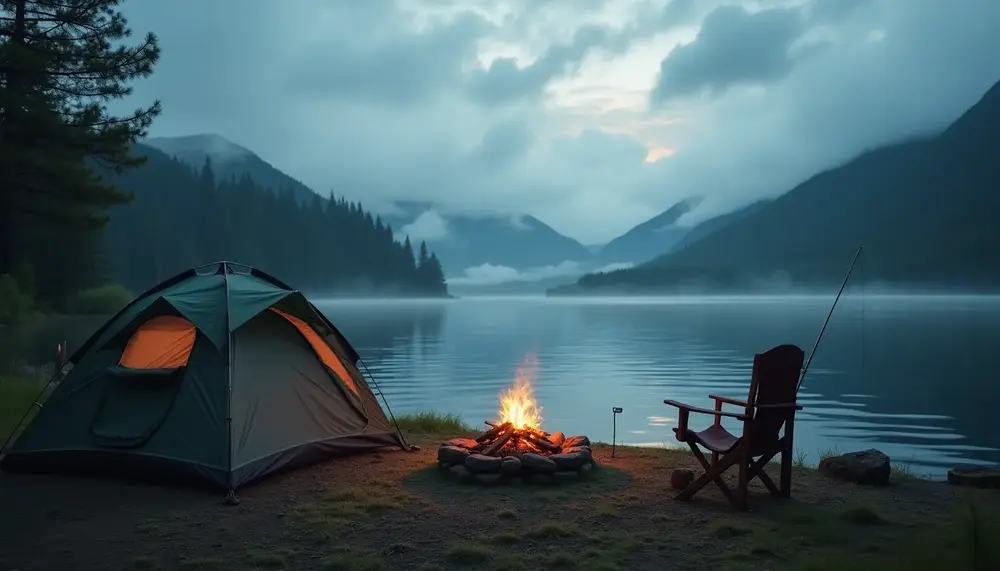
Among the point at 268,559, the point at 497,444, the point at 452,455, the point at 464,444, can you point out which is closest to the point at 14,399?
the point at 464,444

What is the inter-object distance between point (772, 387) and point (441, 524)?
346 centimetres

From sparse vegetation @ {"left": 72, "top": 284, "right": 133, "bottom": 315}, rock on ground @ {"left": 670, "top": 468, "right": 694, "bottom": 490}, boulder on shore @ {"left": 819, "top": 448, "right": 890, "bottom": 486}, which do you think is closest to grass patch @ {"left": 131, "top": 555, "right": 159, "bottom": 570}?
rock on ground @ {"left": 670, "top": 468, "right": 694, "bottom": 490}

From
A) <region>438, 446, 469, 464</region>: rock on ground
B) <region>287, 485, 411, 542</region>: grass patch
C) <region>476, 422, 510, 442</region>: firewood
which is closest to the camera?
<region>287, 485, 411, 542</region>: grass patch

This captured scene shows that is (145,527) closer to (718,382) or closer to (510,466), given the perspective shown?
(510,466)

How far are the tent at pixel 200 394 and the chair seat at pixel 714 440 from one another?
4482mm

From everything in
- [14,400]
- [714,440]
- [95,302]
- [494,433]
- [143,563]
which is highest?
[95,302]

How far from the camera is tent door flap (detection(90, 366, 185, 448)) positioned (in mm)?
8461

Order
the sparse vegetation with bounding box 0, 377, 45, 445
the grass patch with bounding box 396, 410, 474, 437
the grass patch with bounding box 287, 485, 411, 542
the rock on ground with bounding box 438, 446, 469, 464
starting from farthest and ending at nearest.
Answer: the grass patch with bounding box 396, 410, 474, 437 < the sparse vegetation with bounding box 0, 377, 45, 445 < the rock on ground with bounding box 438, 446, 469, 464 < the grass patch with bounding box 287, 485, 411, 542

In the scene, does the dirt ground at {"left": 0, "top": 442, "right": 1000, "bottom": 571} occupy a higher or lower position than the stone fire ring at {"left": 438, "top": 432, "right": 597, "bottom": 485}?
lower

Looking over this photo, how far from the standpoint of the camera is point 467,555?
5.98 metres

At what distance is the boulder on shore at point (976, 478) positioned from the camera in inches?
332

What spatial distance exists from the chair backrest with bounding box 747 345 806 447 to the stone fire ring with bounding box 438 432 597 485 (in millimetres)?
2132

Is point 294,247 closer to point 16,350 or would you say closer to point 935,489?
point 16,350

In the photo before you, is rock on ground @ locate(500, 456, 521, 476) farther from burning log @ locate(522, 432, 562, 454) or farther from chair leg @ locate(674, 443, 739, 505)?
chair leg @ locate(674, 443, 739, 505)
